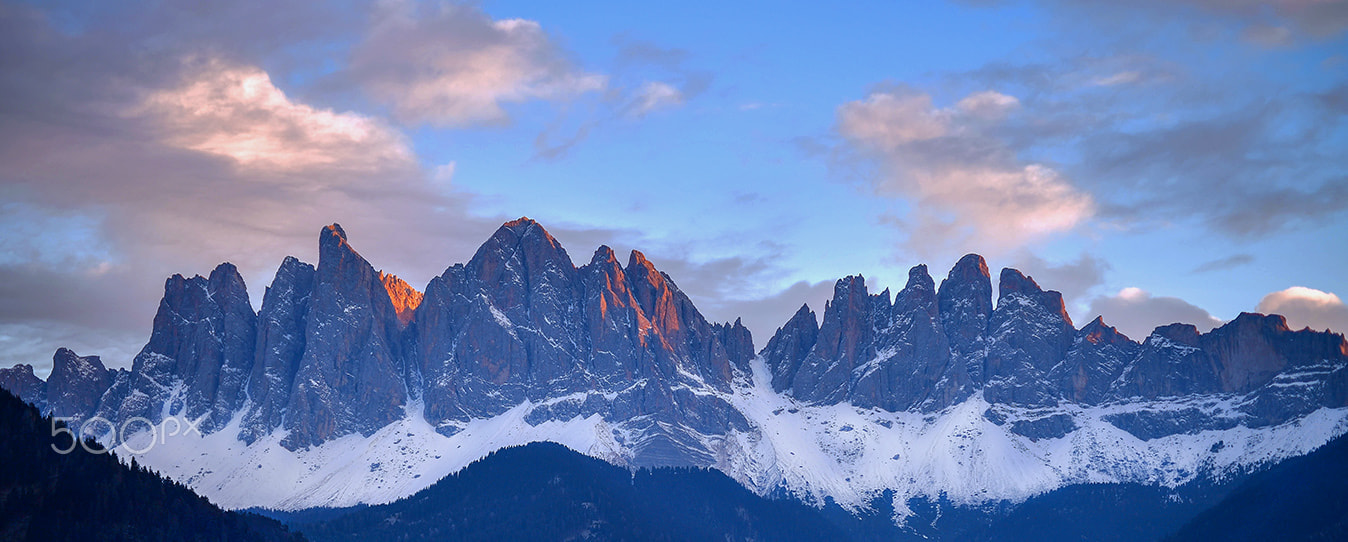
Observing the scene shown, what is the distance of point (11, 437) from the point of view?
200 metres

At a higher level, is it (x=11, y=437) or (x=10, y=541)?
(x=11, y=437)

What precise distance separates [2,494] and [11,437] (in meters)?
9.56

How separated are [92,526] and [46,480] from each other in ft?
24.4

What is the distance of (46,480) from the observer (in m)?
198

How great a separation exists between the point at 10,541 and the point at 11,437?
1572 cm

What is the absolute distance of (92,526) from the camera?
19900 centimetres

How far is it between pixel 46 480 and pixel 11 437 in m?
6.64

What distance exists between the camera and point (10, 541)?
188 m

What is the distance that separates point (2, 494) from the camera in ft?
630

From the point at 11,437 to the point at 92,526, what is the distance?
1400cm

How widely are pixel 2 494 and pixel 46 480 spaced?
23.0ft
